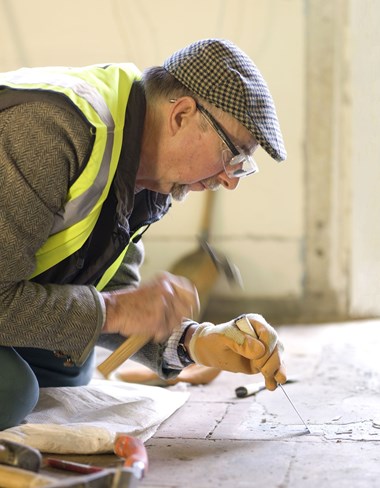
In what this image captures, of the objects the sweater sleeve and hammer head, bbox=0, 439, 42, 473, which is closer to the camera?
hammer head, bbox=0, 439, 42, 473

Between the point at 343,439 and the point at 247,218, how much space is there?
101 inches

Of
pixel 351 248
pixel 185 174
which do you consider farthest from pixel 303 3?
pixel 185 174

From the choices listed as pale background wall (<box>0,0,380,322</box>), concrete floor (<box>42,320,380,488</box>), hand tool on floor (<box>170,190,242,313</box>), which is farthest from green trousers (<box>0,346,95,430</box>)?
pale background wall (<box>0,0,380,322</box>)

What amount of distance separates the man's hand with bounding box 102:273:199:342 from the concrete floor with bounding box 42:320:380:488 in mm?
353

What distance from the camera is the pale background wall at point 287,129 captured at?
4.59 m

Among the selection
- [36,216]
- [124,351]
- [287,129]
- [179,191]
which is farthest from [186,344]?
[287,129]

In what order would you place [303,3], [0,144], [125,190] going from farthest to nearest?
[303,3], [125,190], [0,144]

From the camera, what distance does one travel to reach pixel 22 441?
7.25 feet

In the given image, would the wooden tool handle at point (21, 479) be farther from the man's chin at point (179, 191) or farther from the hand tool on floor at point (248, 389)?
the hand tool on floor at point (248, 389)

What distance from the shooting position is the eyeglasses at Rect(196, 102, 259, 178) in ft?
7.59

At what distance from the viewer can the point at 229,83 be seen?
2.27 meters

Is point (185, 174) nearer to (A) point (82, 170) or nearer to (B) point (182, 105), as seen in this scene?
(B) point (182, 105)

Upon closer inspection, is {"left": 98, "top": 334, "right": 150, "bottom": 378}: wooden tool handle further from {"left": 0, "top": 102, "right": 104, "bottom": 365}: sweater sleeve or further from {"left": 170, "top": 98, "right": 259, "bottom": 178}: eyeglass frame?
{"left": 170, "top": 98, "right": 259, "bottom": 178}: eyeglass frame

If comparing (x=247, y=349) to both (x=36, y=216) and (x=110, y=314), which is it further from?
(x=36, y=216)
